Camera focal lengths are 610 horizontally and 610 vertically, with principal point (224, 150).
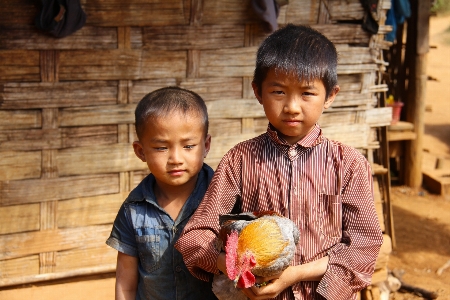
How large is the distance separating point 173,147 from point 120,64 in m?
2.16

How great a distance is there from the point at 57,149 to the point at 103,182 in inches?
17.4

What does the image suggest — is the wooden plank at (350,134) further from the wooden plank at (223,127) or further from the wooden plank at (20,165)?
the wooden plank at (20,165)

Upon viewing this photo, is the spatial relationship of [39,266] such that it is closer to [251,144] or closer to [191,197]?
[191,197]

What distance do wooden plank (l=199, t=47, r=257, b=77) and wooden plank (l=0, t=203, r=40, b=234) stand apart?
1.64 meters

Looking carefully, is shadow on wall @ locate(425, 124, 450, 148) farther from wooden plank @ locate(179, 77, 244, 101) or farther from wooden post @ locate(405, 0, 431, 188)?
wooden plank @ locate(179, 77, 244, 101)

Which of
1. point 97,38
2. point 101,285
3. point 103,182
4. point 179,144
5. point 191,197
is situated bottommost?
point 101,285

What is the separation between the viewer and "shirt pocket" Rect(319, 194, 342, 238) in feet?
7.34

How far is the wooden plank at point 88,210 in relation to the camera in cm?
457

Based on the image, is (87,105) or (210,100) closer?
(87,105)

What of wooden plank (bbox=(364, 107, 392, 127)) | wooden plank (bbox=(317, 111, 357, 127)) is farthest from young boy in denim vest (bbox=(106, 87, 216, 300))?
wooden plank (bbox=(364, 107, 392, 127))

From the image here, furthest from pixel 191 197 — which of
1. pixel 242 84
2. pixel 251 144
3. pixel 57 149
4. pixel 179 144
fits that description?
pixel 242 84

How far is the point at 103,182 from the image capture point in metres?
4.66

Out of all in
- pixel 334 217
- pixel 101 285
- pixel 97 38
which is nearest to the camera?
pixel 334 217

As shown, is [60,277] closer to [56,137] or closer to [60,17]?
[56,137]
